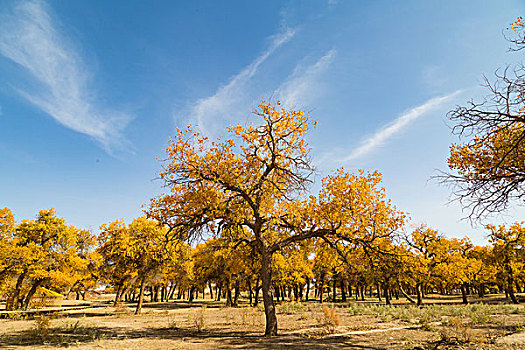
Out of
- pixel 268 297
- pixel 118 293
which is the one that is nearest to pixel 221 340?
pixel 268 297

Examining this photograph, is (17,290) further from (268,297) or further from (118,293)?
(268,297)

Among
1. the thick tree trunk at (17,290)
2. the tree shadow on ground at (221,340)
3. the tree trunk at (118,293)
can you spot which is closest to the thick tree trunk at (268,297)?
the tree shadow on ground at (221,340)

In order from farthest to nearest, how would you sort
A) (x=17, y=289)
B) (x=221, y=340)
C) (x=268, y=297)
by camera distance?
(x=17, y=289)
(x=268, y=297)
(x=221, y=340)

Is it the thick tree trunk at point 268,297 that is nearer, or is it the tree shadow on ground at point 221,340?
the tree shadow on ground at point 221,340

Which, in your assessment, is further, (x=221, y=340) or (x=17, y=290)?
(x=17, y=290)

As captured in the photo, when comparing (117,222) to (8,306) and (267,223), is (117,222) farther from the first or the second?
(267,223)

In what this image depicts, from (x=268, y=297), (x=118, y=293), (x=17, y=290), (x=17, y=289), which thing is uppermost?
(x=268, y=297)

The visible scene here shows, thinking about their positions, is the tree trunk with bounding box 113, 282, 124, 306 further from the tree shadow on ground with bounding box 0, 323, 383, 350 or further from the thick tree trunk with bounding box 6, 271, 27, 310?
the tree shadow on ground with bounding box 0, 323, 383, 350

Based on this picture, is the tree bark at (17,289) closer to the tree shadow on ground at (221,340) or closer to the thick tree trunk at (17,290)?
the thick tree trunk at (17,290)

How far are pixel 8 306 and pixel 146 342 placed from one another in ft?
90.3

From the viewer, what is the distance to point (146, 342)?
A: 12078mm

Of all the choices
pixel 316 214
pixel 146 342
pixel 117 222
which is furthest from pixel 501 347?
pixel 117 222

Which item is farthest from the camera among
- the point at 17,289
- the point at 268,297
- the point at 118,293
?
the point at 118,293

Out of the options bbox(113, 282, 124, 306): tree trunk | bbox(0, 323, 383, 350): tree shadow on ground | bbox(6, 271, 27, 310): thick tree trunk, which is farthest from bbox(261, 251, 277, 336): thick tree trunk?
bbox(6, 271, 27, 310): thick tree trunk
